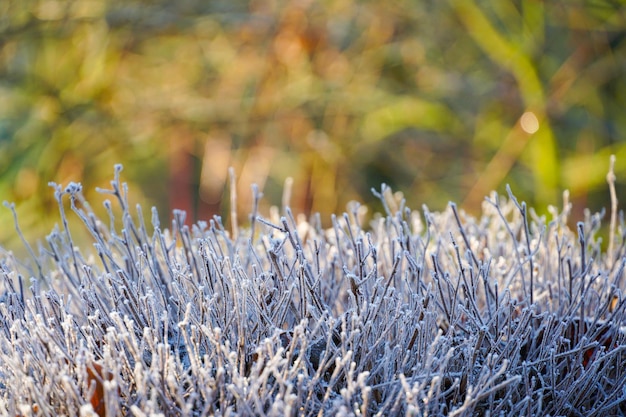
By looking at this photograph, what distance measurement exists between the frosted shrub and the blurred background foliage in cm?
377

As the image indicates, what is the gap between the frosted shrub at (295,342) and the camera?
3.54 ft

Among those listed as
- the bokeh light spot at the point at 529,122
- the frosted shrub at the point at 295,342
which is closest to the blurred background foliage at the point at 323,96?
the bokeh light spot at the point at 529,122

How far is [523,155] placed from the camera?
5.62m

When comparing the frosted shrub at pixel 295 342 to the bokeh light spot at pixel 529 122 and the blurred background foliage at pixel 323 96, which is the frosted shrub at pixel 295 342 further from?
the bokeh light spot at pixel 529 122

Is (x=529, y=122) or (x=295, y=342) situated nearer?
(x=295, y=342)

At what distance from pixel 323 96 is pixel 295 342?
482 centimetres

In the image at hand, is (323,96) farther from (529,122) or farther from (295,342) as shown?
(295,342)

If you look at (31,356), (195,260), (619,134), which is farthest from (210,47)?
(31,356)

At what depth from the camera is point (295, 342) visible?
112 centimetres

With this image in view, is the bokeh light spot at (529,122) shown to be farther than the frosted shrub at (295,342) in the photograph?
Yes

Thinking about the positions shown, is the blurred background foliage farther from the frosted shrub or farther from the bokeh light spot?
the frosted shrub

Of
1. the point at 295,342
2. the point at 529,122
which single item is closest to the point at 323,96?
the point at 529,122

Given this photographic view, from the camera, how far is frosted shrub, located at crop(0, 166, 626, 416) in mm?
1078

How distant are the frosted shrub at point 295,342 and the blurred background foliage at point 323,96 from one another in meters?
3.77
